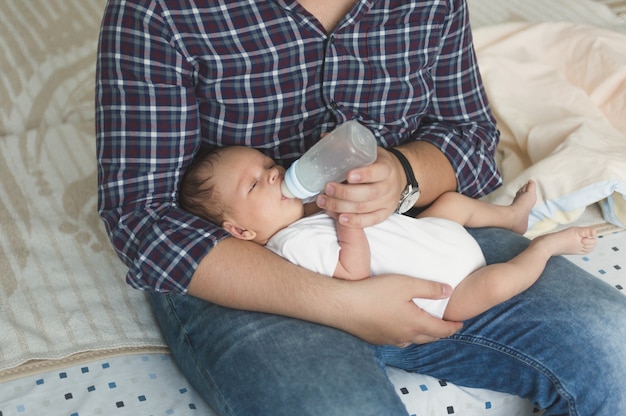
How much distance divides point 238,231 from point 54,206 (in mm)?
602

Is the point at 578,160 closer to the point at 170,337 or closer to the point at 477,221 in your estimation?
the point at 477,221

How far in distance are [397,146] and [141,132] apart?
50cm

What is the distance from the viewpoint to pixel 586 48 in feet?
6.90

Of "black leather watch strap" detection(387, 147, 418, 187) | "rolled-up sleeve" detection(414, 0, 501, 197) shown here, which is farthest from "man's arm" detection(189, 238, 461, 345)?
"rolled-up sleeve" detection(414, 0, 501, 197)

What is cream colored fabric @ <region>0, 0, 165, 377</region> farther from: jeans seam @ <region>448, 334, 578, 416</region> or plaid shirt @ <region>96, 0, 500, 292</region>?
jeans seam @ <region>448, 334, 578, 416</region>

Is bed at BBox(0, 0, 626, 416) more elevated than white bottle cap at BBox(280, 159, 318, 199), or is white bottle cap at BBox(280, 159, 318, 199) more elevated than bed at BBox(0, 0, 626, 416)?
white bottle cap at BBox(280, 159, 318, 199)

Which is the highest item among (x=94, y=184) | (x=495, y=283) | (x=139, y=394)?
(x=495, y=283)

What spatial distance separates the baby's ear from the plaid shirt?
0.05 meters

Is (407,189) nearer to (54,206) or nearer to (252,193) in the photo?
(252,193)

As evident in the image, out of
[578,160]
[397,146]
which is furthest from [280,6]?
[578,160]

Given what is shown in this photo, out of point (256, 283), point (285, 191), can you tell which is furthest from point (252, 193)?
point (256, 283)

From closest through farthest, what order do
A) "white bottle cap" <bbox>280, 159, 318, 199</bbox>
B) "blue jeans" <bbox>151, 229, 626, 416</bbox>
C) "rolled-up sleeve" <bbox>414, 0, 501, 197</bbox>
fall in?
"blue jeans" <bbox>151, 229, 626, 416</bbox>
"white bottle cap" <bbox>280, 159, 318, 199</bbox>
"rolled-up sleeve" <bbox>414, 0, 501, 197</bbox>

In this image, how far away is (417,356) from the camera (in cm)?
135

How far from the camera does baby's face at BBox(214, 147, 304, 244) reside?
1319 mm
